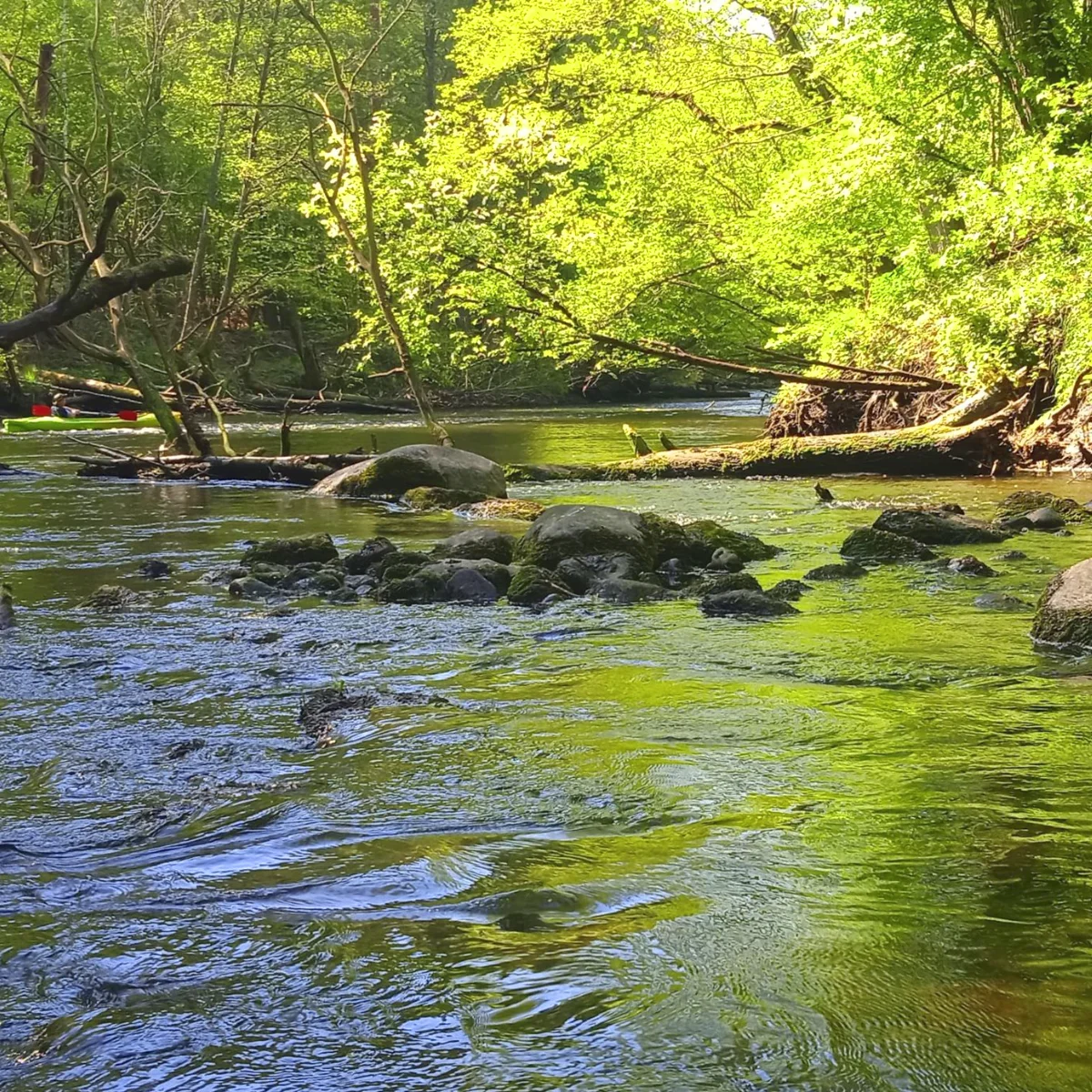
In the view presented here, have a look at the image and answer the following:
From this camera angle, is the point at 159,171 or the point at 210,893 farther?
the point at 159,171

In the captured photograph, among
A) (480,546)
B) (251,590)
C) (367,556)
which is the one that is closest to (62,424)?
(367,556)

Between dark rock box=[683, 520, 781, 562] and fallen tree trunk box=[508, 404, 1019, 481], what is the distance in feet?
23.9

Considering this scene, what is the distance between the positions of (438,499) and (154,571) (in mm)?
6094

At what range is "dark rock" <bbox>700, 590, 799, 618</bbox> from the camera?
8.63 m

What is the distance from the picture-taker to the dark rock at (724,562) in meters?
10.8

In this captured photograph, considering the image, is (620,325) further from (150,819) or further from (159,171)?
(159,171)

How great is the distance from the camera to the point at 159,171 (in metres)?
36.6

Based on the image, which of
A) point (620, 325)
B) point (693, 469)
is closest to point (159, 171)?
point (620, 325)

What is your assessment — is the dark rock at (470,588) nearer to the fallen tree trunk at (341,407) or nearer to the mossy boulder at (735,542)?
the mossy boulder at (735,542)

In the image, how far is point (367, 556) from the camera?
11.2m

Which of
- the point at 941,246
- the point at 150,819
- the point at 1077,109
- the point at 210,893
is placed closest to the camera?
the point at 210,893

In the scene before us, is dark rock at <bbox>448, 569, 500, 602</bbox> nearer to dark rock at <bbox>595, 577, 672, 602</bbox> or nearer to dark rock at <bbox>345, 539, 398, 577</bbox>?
dark rock at <bbox>595, 577, 672, 602</bbox>

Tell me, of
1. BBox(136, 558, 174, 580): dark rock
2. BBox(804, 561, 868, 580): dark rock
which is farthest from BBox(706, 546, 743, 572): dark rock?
BBox(136, 558, 174, 580): dark rock

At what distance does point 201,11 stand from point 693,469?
17.1 m
